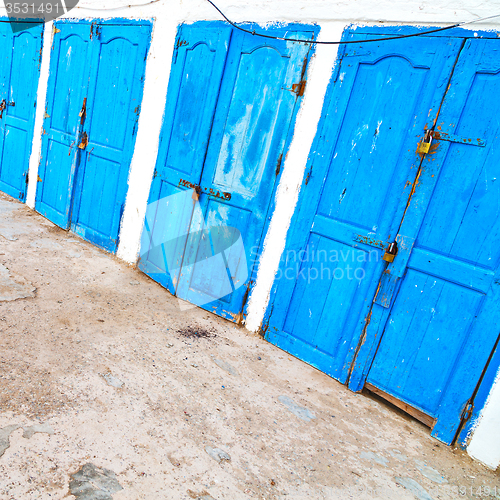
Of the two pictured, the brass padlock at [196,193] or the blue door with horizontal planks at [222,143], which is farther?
the brass padlock at [196,193]

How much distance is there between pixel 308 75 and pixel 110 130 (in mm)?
2568

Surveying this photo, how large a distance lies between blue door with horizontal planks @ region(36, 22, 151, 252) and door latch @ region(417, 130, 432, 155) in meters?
3.01

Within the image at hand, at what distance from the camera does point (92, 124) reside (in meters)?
4.79

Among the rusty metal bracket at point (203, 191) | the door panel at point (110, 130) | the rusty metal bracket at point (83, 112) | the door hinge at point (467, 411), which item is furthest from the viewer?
the rusty metal bracket at point (83, 112)

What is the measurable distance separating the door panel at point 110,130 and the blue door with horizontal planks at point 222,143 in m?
0.57

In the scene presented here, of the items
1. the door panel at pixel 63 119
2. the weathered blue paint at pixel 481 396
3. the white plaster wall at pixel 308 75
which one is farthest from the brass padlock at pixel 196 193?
the weathered blue paint at pixel 481 396

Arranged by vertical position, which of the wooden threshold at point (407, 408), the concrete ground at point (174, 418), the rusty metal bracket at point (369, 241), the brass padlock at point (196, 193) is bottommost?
the concrete ground at point (174, 418)

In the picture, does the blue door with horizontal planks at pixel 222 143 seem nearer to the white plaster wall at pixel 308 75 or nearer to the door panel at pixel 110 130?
the white plaster wall at pixel 308 75

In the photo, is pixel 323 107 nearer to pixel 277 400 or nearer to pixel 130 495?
pixel 277 400

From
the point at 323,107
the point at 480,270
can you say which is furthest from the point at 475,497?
the point at 323,107

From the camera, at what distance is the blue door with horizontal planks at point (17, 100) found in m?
5.57

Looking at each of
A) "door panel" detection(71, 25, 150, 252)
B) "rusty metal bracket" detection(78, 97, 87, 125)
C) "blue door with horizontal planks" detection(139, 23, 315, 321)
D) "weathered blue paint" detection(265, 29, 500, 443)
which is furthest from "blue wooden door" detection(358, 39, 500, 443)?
"rusty metal bracket" detection(78, 97, 87, 125)

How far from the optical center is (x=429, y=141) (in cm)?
266

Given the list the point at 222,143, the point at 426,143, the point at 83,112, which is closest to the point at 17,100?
the point at 83,112
